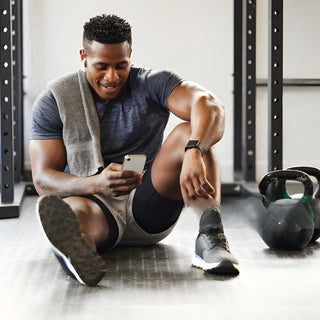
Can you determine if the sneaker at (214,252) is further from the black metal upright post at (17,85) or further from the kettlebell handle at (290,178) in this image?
the black metal upright post at (17,85)

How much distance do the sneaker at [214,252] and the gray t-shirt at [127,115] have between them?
1.32 ft

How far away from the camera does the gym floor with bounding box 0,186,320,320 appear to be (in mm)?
1781

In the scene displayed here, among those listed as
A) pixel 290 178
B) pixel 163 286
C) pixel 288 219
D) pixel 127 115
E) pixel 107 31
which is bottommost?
pixel 163 286

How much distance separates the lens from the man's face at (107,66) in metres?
2.31

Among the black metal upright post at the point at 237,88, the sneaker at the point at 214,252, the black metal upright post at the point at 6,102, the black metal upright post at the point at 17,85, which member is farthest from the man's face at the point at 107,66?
the black metal upright post at the point at 237,88

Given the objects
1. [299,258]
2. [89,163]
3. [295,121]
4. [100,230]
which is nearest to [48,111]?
[89,163]

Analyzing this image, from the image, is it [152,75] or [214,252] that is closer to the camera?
[214,252]

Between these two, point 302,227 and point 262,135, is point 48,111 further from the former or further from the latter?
point 262,135

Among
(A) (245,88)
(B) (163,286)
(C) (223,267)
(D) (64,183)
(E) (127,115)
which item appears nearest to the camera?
(B) (163,286)

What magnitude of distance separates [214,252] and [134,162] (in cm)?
42

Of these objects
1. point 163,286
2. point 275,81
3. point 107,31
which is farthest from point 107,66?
point 275,81

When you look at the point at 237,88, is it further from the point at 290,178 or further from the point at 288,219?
the point at 288,219

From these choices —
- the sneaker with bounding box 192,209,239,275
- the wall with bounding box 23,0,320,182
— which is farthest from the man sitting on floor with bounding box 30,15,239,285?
the wall with bounding box 23,0,320,182

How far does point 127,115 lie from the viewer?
2.42 metres
